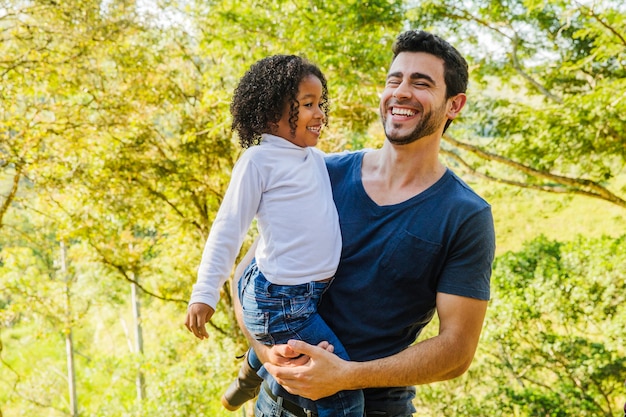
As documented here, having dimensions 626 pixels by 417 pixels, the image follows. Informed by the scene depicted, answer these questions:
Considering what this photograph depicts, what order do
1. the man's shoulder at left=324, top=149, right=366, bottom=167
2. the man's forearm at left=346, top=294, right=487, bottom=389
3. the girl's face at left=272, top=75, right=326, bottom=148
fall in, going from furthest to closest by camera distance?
the man's shoulder at left=324, top=149, right=366, bottom=167
the girl's face at left=272, top=75, right=326, bottom=148
the man's forearm at left=346, top=294, right=487, bottom=389

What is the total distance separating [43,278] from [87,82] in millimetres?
4345

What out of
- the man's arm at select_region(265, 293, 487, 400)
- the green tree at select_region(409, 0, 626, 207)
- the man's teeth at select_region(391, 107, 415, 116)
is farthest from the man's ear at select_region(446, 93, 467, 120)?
the green tree at select_region(409, 0, 626, 207)

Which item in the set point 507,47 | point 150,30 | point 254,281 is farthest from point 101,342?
point 254,281

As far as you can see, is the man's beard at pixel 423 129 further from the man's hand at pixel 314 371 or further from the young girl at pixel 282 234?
the man's hand at pixel 314 371

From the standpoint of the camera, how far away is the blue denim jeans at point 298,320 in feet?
5.04

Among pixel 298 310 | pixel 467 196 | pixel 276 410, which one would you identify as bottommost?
pixel 276 410

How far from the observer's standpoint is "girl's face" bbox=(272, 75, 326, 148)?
172 centimetres

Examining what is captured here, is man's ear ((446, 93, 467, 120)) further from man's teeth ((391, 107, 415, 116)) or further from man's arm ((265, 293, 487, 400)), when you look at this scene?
man's arm ((265, 293, 487, 400))

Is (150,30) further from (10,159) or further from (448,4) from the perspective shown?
(448,4)

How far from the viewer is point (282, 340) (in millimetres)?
1596

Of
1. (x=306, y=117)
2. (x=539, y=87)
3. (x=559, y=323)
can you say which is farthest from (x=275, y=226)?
(x=539, y=87)

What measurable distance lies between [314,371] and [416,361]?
0.26 meters

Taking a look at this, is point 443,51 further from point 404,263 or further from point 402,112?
point 404,263

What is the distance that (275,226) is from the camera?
161cm
